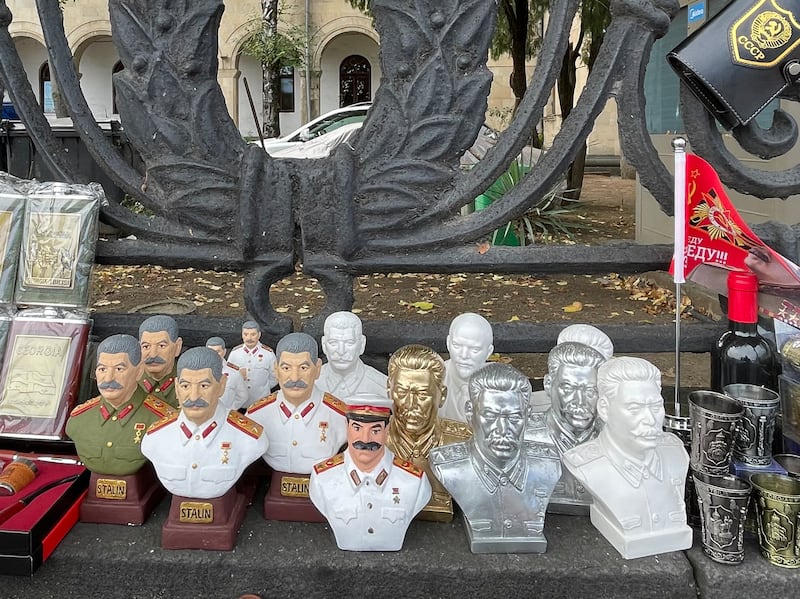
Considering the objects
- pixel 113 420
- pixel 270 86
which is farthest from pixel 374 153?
pixel 270 86

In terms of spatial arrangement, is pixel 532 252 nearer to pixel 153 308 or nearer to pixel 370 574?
pixel 370 574

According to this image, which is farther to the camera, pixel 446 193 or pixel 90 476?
pixel 446 193

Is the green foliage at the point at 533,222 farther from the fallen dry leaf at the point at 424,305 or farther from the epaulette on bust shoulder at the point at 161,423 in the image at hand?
the epaulette on bust shoulder at the point at 161,423

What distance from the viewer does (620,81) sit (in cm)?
158

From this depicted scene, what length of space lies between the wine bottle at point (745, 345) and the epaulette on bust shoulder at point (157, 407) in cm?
126

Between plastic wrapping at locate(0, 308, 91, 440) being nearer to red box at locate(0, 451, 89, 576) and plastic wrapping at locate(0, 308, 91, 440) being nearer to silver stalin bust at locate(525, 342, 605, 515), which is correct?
red box at locate(0, 451, 89, 576)

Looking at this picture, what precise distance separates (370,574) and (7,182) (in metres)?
1.35

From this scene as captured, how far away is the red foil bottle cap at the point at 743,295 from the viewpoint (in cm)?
146

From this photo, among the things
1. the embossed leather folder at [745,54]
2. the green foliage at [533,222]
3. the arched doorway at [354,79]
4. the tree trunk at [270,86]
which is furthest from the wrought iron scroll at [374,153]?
the arched doorway at [354,79]

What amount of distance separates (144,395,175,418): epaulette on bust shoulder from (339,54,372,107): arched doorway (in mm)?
16738

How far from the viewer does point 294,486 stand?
1.32 m

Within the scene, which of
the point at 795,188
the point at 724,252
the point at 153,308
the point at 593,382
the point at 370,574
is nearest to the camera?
the point at 370,574

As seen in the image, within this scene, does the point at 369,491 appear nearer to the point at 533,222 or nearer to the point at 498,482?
the point at 498,482

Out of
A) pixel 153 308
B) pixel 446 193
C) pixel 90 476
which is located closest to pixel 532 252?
pixel 446 193
